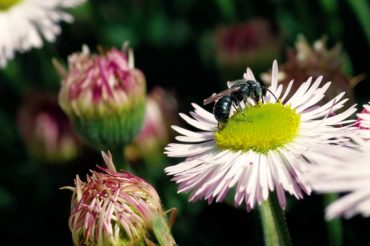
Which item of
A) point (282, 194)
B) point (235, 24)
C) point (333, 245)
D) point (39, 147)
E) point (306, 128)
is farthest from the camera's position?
point (235, 24)

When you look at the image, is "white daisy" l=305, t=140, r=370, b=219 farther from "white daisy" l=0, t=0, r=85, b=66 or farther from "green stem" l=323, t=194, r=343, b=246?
"white daisy" l=0, t=0, r=85, b=66

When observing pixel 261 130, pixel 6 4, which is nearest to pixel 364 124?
pixel 261 130

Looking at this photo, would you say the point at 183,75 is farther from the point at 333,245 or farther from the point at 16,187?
the point at 333,245

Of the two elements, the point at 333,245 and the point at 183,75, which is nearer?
the point at 333,245

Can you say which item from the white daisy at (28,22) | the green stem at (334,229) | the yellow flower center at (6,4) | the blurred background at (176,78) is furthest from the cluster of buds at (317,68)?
the yellow flower center at (6,4)

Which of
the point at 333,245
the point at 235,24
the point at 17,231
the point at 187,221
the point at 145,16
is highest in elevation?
the point at 145,16

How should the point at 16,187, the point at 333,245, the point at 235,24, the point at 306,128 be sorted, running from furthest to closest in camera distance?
the point at 16,187 → the point at 235,24 → the point at 333,245 → the point at 306,128

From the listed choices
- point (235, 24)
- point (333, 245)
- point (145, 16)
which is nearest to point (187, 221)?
point (333, 245)

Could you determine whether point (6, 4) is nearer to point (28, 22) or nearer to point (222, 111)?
point (28, 22)
